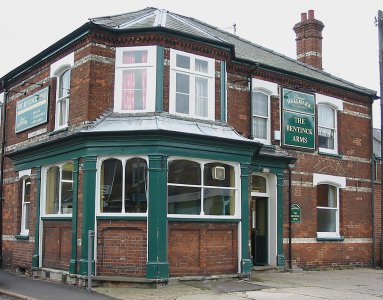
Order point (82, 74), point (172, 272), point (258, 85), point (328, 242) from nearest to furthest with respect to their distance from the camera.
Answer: point (172, 272) < point (82, 74) < point (258, 85) < point (328, 242)

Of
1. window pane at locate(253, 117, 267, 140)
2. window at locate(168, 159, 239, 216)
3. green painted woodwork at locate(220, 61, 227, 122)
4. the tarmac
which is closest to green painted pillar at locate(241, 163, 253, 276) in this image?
window at locate(168, 159, 239, 216)

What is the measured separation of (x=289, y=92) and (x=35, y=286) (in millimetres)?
9621

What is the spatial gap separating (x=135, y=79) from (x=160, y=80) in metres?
0.71

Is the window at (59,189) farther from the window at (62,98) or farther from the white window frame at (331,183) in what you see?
the white window frame at (331,183)

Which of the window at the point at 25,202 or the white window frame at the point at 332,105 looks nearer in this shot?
the window at the point at 25,202

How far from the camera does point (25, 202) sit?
1623cm

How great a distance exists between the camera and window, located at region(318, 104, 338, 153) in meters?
18.0

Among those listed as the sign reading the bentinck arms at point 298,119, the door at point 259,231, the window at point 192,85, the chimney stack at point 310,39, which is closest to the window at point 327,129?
the sign reading the bentinck arms at point 298,119

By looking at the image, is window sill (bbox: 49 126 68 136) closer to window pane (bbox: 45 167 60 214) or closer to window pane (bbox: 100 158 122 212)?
window pane (bbox: 45 167 60 214)

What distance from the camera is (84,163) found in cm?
1270

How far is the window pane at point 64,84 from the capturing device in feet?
47.6

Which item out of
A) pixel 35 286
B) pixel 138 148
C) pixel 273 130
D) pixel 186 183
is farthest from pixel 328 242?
pixel 35 286

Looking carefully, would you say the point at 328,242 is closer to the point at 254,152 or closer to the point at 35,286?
the point at 254,152

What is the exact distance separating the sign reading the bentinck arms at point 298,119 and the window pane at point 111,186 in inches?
246
